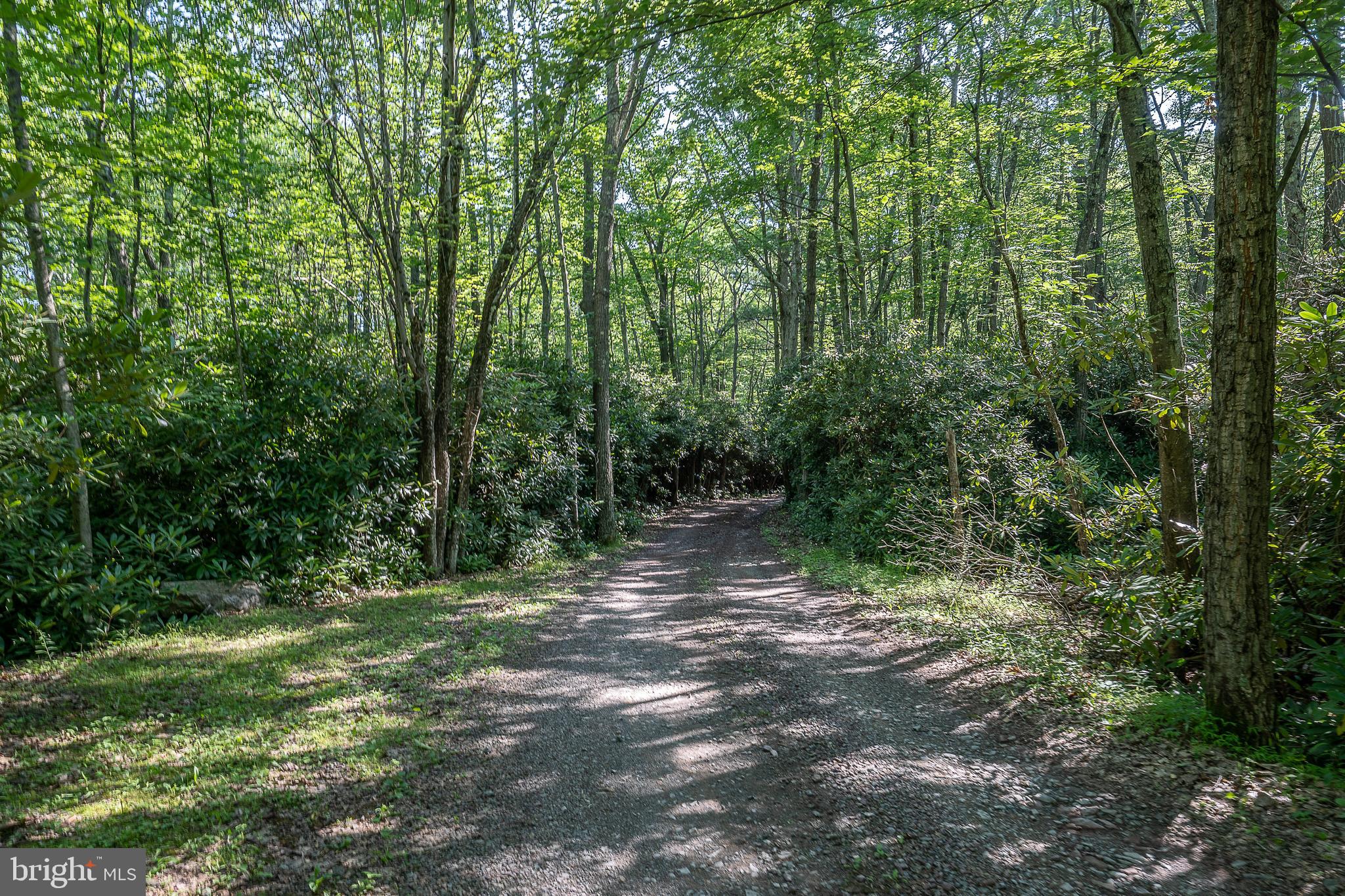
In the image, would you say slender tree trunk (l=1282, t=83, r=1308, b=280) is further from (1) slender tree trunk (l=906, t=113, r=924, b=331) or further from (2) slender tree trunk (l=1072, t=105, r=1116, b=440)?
(1) slender tree trunk (l=906, t=113, r=924, b=331)

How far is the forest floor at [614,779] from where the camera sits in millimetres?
2992

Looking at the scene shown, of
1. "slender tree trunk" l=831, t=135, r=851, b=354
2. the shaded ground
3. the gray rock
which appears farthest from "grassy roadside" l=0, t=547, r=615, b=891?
"slender tree trunk" l=831, t=135, r=851, b=354

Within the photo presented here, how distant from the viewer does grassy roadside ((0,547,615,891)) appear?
3246 mm

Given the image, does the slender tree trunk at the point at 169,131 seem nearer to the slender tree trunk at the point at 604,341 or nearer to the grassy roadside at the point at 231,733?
the grassy roadside at the point at 231,733

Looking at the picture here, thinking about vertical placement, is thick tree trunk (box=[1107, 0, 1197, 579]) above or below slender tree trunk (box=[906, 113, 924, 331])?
below

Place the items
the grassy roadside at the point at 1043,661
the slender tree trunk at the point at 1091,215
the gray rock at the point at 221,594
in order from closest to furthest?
the grassy roadside at the point at 1043,661
the gray rock at the point at 221,594
the slender tree trunk at the point at 1091,215

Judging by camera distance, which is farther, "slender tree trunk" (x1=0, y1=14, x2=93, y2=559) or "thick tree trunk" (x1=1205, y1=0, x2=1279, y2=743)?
"slender tree trunk" (x1=0, y1=14, x2=93, y2=559)

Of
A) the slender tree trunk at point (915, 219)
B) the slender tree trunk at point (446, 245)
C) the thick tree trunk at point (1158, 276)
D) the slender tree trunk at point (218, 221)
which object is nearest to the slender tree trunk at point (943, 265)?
the slender tree trunk at point (915, 219)

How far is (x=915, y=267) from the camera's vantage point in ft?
64.0

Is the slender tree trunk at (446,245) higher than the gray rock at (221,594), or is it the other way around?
the slender tree trunk at (446,245)

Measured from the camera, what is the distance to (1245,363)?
381 centimetres

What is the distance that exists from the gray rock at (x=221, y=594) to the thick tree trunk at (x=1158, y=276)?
9.42 metres
